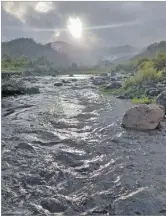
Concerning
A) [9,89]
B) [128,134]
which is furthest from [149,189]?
[9,89]

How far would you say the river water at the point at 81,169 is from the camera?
25.4 feet

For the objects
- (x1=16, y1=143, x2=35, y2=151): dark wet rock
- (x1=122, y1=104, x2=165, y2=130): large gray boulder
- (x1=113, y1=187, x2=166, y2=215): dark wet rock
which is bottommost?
(x1=113, y1=187, x2=166, y2=215): dark wet rock

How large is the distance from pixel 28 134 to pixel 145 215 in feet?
31.1

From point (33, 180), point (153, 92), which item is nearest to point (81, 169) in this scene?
point (33, 180)

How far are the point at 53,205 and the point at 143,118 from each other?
10.1 m

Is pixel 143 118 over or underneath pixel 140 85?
underneath

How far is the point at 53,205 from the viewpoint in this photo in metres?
7.77

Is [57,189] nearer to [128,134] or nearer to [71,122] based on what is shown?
[128,134]

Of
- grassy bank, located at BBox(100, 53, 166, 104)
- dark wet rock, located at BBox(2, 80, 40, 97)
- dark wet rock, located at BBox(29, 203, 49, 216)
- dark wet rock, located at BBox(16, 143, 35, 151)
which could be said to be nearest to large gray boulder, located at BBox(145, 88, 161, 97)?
grassy bank, located at BBox(100, 53, 166, 104)

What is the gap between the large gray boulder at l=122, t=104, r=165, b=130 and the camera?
16.4m

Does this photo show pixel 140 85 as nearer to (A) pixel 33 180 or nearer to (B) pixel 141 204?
(A) pixel 33 180

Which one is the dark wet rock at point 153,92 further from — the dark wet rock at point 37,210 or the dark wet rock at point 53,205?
the dark wet rock at point 37,210

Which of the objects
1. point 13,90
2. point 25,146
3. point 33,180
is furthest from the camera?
point 13,90

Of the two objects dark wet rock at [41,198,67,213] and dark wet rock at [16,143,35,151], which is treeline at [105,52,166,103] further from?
dark wet rock at [41,198,67,213]
